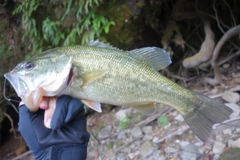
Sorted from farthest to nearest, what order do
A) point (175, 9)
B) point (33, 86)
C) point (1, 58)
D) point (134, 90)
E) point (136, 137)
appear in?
point (1, 58)
point (175, 9)
point (136, 137)
point (134, 90)
point (33, 86)

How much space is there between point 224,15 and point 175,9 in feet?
3.70

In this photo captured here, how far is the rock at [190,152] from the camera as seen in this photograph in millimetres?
3856

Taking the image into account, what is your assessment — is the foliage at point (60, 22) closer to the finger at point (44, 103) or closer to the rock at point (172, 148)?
the rock at point (172, 148)

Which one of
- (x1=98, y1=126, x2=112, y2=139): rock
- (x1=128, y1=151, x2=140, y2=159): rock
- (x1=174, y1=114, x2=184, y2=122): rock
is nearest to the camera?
(x1=128, y1=151, x2=140, y2=159): rock

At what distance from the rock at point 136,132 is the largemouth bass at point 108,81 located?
243 centimetres

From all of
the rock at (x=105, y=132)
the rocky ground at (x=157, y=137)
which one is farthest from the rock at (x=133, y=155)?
the rock at (x=105, y=132)

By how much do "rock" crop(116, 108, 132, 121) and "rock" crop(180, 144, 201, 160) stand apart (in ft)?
4.76

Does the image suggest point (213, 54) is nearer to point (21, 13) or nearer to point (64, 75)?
point (64, 75)

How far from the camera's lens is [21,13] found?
5574 millimetres

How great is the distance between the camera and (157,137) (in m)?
4.50

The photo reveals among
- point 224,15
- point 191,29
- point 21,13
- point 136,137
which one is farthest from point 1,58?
point 224,15

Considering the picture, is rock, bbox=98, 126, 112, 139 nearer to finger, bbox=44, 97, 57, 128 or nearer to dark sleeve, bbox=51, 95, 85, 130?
dark sleeve, bbox=51, 95, 85, 130

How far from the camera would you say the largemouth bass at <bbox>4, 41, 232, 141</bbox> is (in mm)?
2066

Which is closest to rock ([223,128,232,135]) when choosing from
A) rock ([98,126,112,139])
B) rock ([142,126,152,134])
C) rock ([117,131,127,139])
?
rock ([142,126,152,134])
